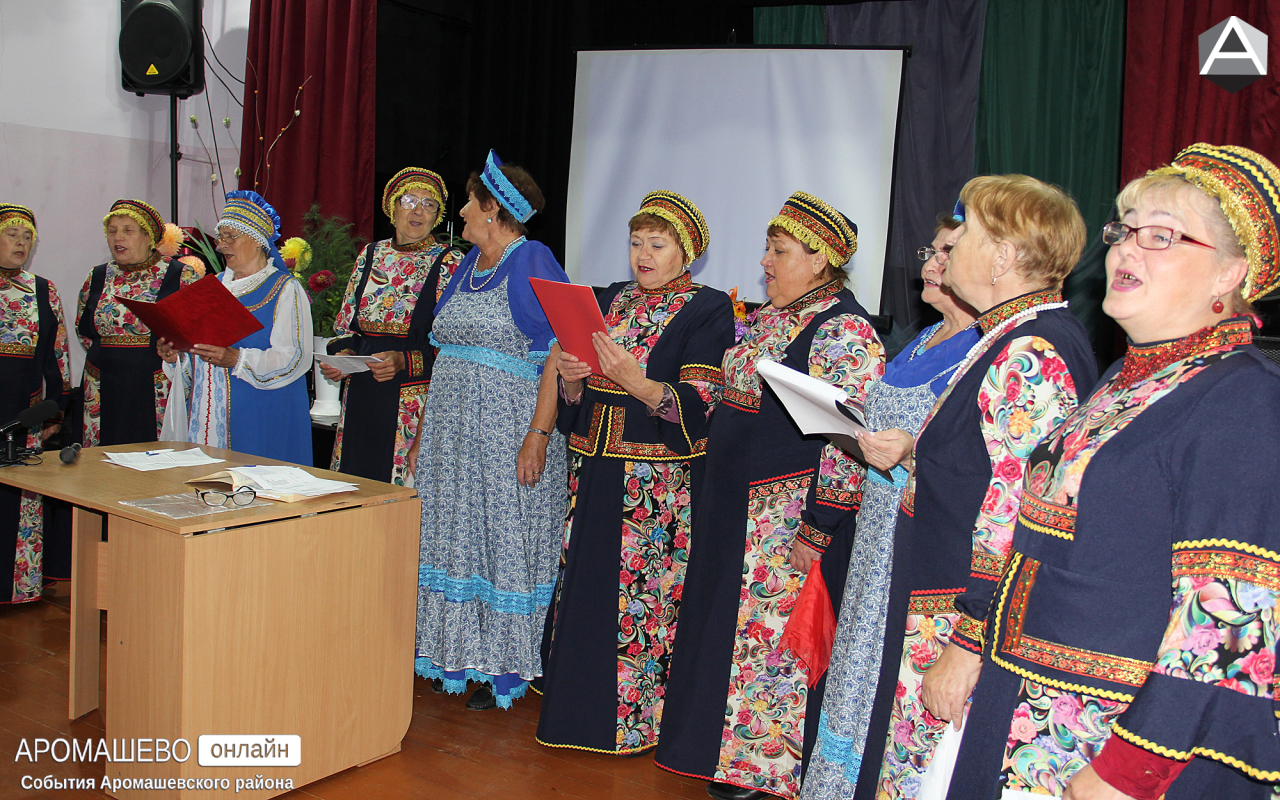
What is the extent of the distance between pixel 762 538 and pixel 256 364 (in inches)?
83.8

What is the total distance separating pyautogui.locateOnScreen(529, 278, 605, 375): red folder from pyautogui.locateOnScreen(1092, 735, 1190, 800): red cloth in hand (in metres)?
1.56

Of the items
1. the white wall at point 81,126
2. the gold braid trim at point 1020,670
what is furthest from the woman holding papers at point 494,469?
the white wall at point 81,126

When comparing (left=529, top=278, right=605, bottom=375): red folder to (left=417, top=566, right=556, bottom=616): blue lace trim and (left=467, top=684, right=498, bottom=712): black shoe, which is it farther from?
(left=467, top=684, right=498, bottom=712): black shoe

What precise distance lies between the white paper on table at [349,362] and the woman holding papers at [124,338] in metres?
1.19

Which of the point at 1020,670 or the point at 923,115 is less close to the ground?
the point at 923,115

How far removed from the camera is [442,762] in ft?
8.66

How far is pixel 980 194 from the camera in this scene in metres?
1.60

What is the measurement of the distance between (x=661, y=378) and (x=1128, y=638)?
5.28 ft

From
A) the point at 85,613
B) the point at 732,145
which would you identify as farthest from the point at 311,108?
the point at 85,613

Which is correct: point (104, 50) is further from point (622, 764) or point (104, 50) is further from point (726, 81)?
point (622, 764)

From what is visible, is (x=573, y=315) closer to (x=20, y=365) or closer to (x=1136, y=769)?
(x=1136, y=769)

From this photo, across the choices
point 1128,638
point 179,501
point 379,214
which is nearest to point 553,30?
point 379,214

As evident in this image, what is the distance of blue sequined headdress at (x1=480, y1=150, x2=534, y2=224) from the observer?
9.85 ft

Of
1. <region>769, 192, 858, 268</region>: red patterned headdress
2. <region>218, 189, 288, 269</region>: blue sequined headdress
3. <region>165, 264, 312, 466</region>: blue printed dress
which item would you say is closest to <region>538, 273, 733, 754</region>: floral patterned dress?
<region>769, 192, 858, 268</region>: red patterned headdress
